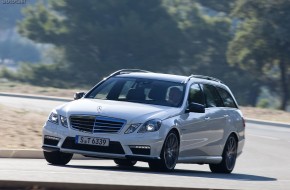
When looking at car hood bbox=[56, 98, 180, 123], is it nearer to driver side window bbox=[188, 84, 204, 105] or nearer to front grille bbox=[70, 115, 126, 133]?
front grille bbox=[70, 115, 126, 133]

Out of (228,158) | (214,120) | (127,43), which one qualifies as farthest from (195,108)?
(127,43)

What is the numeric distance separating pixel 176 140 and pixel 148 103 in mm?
722

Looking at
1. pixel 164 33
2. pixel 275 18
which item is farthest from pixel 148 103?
pixel 164 33

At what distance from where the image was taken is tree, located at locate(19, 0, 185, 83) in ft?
239

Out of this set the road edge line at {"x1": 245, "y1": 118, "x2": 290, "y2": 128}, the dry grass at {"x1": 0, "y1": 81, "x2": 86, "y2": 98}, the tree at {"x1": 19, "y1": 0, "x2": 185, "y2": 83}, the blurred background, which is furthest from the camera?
the blurred background

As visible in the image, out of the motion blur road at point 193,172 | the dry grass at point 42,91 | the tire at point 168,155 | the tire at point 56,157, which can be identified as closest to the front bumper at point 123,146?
the tire at point 168,155

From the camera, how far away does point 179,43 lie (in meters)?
76.3

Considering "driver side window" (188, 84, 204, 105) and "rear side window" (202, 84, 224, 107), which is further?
"rear side window" (202, 84, 224, 107)

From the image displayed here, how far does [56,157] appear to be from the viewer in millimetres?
14453

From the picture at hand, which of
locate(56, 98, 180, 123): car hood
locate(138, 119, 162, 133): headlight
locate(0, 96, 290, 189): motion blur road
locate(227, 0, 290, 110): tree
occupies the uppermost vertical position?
locate(227, 0, 290, 110): tree

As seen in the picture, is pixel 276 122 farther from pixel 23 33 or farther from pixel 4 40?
pixel 4 40

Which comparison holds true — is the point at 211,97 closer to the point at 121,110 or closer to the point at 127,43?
the point at 121,110

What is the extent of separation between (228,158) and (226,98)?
1075 mm

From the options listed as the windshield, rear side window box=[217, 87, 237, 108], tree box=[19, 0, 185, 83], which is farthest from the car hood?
tree box=[19, 0, 185, 83]
